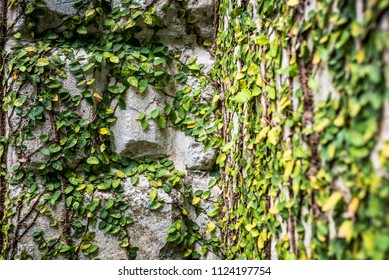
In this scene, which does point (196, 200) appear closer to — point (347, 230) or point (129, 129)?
point (129, 129)

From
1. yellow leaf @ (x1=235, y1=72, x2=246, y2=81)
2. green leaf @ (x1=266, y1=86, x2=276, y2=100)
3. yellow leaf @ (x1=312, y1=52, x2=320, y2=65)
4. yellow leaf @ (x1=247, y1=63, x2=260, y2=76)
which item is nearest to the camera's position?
yellow leaf @ (x1=312, y1=52, x2=320, y2=65)

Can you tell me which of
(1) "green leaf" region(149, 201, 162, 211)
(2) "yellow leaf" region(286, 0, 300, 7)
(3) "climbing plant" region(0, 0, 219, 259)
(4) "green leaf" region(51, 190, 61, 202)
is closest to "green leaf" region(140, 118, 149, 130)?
(3) "climbing plant" region(0, 0, 219, 259)

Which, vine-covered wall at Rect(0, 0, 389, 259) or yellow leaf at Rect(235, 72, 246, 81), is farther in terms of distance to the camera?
vine-covered wall at Rect(0, 0, 389, 259)

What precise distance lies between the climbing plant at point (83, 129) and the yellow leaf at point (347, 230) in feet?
3.34

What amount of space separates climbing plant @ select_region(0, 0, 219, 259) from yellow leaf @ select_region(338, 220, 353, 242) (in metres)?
1.02

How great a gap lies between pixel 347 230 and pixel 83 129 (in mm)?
1301

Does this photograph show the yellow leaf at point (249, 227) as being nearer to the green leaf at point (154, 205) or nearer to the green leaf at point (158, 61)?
the green leaf at point (154, 205)

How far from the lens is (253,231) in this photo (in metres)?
1.12

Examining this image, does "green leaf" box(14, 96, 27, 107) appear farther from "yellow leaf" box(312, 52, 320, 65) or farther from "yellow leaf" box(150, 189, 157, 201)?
"yellow leaf" box(312, 52, 320, 65)

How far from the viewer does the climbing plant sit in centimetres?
151

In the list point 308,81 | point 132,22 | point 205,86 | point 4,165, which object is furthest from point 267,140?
point 4,165

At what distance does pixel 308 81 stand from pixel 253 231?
0.60 metres

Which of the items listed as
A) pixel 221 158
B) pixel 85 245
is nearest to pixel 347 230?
pixel 221 158

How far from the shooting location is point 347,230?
575 mm
